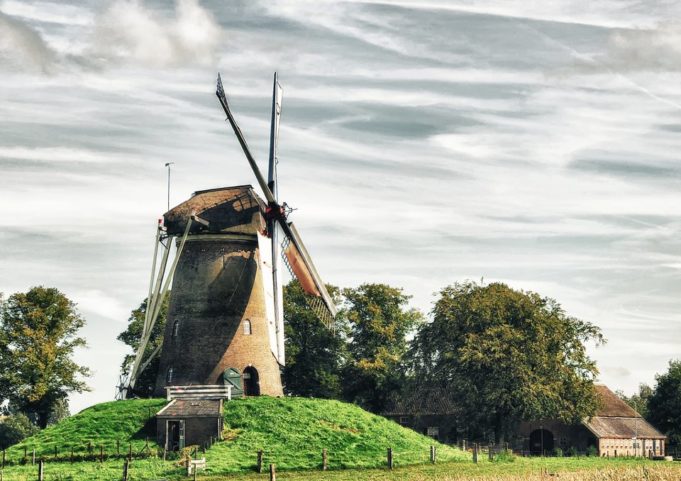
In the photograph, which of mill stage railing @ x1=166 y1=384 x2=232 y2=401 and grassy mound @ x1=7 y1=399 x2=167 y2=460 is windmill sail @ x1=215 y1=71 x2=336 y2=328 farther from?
grassy mound @ x1=7 y1=399 x2=167 y2=460

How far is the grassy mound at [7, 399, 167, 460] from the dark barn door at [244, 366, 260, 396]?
211 inches

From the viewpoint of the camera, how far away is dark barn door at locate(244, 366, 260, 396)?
56844 mm

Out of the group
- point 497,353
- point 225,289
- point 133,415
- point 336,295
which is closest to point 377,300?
→ point 336,295

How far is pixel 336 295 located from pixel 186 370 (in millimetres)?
27388

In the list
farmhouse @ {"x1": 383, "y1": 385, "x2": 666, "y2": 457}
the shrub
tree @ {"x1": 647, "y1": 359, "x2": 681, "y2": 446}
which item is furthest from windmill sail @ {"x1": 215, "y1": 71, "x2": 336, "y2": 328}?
tree @ {"x1": 647, "y1": 359, "x2": 681, "y2": 446}

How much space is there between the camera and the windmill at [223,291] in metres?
56.2

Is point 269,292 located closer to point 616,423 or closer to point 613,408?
point 616,423

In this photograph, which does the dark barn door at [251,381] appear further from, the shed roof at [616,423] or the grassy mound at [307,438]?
the shed roof at [616,423]

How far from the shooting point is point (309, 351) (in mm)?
79938

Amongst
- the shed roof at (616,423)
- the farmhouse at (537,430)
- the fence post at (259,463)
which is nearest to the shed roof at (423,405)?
the farmhouse at (537,430)

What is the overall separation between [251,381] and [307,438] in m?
8.65

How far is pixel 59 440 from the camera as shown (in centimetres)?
5081

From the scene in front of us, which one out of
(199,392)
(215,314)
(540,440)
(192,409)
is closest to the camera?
(192,409)

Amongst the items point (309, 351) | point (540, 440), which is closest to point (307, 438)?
point (309, 351)
